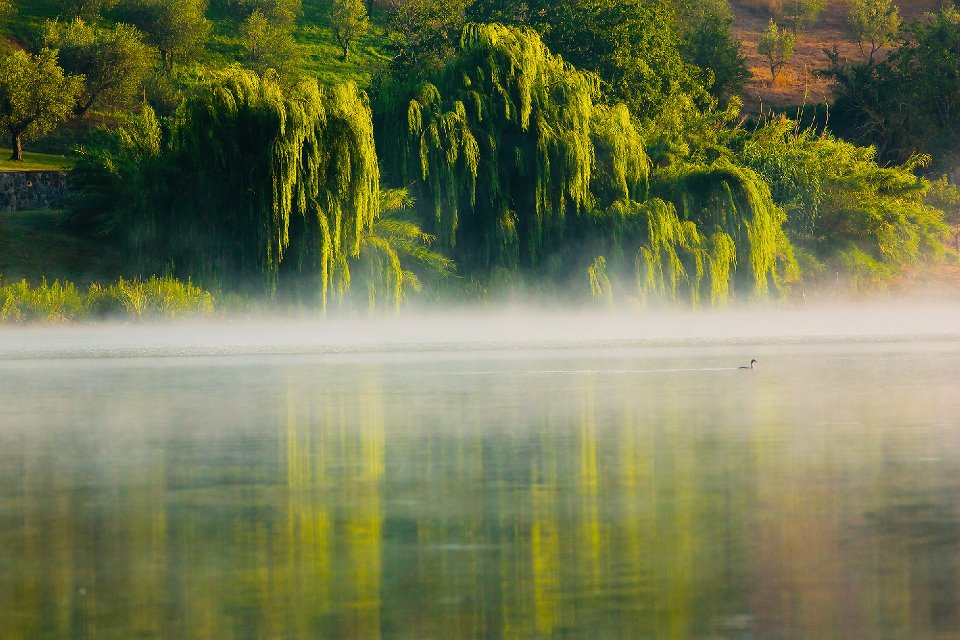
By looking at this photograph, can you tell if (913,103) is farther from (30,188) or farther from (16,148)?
(16,148)

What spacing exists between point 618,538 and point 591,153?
28232 mm

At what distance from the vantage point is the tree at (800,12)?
4082 inches

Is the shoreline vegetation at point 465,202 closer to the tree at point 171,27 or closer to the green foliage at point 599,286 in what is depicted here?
the green foliage at point 599,286

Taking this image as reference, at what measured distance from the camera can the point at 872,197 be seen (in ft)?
154

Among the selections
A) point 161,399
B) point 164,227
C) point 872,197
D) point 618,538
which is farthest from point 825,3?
point 618,538

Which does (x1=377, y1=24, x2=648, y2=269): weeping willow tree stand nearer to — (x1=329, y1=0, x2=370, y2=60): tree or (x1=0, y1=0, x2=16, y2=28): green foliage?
(x1=0, y1=0, x2=16, y2=28): green foliage

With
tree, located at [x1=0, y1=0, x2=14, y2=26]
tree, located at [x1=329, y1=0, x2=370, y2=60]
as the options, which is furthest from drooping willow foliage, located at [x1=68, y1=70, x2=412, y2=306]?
tree, located at [x1=329, y1=0, x2=370, y2=60]

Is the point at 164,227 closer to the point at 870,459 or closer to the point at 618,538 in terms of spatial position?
the point at 870,459

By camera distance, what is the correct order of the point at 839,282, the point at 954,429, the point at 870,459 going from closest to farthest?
1. the point at 870,459
2. the point at 954,429
3. the point at 839,282

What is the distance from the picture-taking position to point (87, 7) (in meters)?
77.1

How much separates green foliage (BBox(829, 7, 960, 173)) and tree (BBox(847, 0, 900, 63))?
2711cm

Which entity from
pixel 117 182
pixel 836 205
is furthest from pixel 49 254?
pixel 836 205

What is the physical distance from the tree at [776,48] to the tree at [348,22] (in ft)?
89.0

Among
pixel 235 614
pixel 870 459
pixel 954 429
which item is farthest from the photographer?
pixel 954 429
